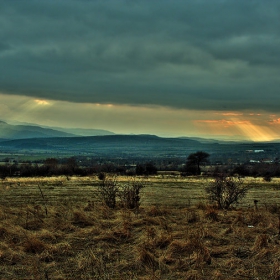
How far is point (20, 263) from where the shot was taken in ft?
25.5

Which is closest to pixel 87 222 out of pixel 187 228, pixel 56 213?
pixel 56 213

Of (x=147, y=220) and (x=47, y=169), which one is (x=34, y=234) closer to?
(x=147, y=220)

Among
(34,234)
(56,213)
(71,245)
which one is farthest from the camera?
(56,213)

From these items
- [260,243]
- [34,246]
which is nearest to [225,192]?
[260,243]

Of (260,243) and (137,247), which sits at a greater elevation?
(260,243)

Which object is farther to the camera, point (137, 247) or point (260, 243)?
point (260, 243)

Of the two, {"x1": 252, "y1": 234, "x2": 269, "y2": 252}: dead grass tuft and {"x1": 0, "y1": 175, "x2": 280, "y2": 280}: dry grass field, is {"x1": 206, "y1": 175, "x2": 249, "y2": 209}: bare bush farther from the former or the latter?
{"x1": 252, "y1": 234, "x2": 269, "y2": 252}: dead grass tuft

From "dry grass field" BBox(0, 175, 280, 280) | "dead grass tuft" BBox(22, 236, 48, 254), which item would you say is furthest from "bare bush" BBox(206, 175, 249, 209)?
"dead grass tuft" BBox(22, 236, 48, 254)

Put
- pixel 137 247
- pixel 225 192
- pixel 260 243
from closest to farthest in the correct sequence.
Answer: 1. pixel 137 247
2. pixel 260 243
3. pixel 225 192

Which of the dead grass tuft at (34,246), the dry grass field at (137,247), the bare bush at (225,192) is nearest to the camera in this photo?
the dry grass field at (137,247)

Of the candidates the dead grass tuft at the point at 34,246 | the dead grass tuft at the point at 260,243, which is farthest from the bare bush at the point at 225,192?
the dead grass tuft at the point at 34,246

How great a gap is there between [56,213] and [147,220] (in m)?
3.78

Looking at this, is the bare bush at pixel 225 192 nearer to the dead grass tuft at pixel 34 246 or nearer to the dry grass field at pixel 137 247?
the dry grass field at pixel 137 247

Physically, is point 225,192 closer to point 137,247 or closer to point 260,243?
point 260,243
